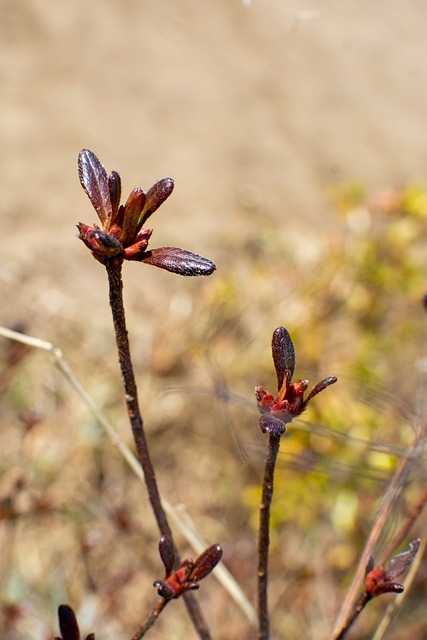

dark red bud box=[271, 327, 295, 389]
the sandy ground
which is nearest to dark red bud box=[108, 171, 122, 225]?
dark red bud box=[271, 327, 295, 389]

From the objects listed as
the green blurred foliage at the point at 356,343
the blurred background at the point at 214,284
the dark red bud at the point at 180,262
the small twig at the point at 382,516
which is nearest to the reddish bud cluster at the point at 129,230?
the dark red bud at the point at 180,262

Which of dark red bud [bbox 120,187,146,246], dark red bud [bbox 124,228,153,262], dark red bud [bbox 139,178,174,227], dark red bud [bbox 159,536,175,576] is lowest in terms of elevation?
dark red bud [bbox 159,536,175,576]

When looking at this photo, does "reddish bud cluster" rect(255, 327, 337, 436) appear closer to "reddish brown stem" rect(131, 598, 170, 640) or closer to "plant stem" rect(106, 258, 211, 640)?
"plant stem" rect(106, 258, 211, 640)

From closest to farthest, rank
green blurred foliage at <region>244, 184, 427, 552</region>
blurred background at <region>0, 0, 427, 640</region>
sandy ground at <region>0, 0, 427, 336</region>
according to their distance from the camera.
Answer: blurred background at <region>0, 0, 427, 640</region> < green blurred foliage at <region>244, 184, 427, 552</region> < sandy ground at <region>0, 0, 427, 336</region>

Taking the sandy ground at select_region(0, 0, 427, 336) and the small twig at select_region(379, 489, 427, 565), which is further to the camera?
the sandy ground at select_region(0, 0, 427, 336)

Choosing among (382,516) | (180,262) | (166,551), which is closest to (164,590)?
(166,551)

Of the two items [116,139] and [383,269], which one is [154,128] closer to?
[116,139]

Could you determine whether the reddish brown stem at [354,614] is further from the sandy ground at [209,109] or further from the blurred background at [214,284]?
the sandy ground at [209,109]
